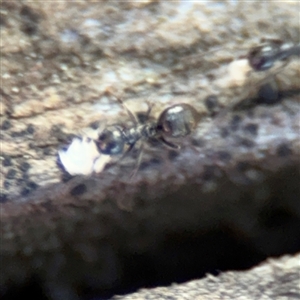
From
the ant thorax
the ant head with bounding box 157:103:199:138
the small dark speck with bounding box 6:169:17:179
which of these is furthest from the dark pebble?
the ant head with bounding box 157:103:199:138

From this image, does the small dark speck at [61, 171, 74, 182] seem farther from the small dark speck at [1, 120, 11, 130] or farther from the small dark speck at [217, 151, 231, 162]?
the small dark speck at [217, 151, 231, 162]

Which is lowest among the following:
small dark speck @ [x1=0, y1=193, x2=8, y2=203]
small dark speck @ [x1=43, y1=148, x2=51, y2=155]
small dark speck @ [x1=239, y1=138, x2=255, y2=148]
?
small dark speck @ [x1=0, y1=193, x2=8, y2=203]

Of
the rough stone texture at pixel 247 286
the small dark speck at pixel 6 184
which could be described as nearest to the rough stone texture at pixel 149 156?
the small dark speck at pixel 6 184

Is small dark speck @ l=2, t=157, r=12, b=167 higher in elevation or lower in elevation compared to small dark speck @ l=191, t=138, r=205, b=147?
lower

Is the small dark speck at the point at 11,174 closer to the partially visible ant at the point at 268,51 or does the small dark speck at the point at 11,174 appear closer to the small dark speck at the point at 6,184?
the small dark speck at the point at 6,184

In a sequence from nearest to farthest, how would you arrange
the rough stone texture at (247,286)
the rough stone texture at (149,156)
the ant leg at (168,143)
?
the rough stone texture at (247,286) → the rough stone texture at (149,156) → the ant leg at (168,143)

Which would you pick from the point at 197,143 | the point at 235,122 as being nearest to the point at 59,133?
the point at 197,143

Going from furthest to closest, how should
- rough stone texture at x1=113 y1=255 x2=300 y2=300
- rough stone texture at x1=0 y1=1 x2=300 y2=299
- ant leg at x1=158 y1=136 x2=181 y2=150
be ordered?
ant leg at x1=158 y1=136 x2=181 y2=150 → rough stone texture at x1=0 y1=1 x2=300 y2=299 → rough stone texture at x1=113 y1=255 x2=300 y2=300
